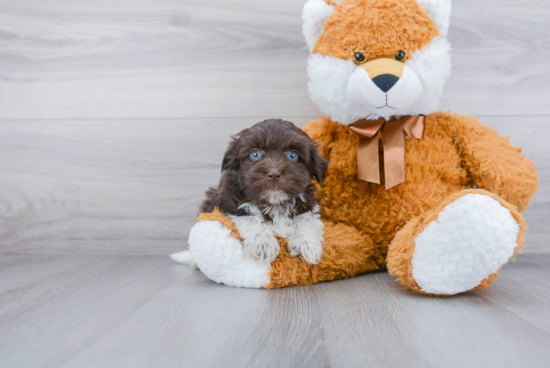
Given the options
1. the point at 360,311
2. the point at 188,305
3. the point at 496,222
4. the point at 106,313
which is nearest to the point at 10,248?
the point at 106,313

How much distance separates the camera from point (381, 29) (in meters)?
1.29

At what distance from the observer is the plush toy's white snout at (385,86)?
48.8 inches

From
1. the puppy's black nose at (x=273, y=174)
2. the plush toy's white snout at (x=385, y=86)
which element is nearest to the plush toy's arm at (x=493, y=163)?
the plush toy's white snout at (x=385, y=86)

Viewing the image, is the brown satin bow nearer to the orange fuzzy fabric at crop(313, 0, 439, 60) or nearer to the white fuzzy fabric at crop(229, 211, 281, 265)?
the orange fuzzy fabric at crop(313, 0, 439, 60)

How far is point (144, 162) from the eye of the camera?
1817mm

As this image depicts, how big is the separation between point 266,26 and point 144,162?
79cm

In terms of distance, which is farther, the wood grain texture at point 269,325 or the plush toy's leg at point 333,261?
the plush toy's leg at point 333,261

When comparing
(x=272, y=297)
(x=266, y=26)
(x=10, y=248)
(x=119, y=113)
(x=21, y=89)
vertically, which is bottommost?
(x=10, y=248)

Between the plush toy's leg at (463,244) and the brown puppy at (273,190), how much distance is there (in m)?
0.30

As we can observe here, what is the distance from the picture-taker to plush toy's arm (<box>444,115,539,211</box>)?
4.16 ft

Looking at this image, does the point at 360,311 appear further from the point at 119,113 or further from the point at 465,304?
the point at 119,113

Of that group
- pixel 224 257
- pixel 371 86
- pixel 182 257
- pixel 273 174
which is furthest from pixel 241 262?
pixel 371 86

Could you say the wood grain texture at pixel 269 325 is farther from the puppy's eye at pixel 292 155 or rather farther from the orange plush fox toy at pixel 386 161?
the puppy's eye at pixel 292 155

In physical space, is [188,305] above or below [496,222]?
below
